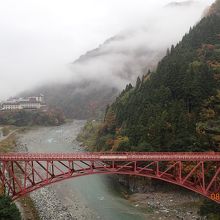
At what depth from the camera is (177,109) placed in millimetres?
52000

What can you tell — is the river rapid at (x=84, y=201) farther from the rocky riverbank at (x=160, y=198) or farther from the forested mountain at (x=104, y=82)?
the forested mountain at (x=104, y=82)

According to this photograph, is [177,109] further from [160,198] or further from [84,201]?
[84,201]

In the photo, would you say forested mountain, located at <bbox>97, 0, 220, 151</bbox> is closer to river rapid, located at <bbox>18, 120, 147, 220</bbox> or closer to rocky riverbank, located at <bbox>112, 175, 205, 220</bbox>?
rocky riverbank, located at <bbox>112, 175, 205, 220</bbox>

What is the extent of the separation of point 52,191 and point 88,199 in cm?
584

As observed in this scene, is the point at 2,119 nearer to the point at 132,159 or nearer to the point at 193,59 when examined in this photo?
the point at 193,59

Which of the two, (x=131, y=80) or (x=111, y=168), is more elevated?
(x=131, y=80)

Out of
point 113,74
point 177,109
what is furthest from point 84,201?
point 113,74

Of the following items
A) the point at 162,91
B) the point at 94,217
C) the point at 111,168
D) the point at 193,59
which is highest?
the point at 193,59

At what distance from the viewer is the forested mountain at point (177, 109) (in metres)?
48.7

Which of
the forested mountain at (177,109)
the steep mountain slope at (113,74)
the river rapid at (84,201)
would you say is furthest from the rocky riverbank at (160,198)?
the steep mountain slope at (113,74)

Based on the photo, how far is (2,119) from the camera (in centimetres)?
12800

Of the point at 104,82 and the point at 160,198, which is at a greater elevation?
the point at 104,82

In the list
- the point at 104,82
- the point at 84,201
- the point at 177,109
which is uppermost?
the point at 104,82

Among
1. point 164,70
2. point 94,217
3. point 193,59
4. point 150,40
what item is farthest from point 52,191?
point 150,40
